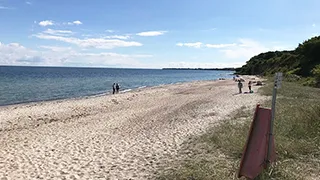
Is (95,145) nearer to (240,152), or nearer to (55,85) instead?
(240,152)

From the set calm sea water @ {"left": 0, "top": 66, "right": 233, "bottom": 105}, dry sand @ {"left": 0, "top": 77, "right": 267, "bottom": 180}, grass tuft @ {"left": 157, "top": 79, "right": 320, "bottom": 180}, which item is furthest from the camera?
calm sea water @ {"left": 0, "top": 66, "right": 233, "bottom": 105}

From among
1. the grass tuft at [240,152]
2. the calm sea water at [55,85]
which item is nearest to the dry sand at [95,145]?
the grass tuft at [240,152]

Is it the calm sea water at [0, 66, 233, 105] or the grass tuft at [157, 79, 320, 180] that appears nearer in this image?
the grass tuft at [157, 79, 320, 180]

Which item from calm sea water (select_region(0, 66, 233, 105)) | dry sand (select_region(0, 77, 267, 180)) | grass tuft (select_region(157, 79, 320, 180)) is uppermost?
grass tuft (select_region(157, 79, 320, 180))

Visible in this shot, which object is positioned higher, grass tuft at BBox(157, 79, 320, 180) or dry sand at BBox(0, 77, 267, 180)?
grass tuft at BBox(157, 79, 320, 180)

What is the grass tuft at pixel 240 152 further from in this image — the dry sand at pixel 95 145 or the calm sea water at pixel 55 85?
the calm sea water at pixel 55 85

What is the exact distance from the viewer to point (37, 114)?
19.9 metres

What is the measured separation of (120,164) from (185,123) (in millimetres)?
6364

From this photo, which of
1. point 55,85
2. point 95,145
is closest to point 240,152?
point 95,145

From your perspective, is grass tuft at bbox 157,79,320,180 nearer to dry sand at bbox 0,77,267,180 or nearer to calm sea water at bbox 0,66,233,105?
dry sand at bbox 0,77,267,180

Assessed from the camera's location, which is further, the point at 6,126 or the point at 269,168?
the point at 6,126

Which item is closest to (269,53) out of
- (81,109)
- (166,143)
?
(81,109)

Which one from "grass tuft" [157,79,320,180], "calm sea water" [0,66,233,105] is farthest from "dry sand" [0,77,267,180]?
"calm sea water" [0,66,233,105]

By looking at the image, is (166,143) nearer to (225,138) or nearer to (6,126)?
(225,138)
